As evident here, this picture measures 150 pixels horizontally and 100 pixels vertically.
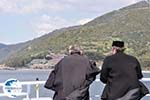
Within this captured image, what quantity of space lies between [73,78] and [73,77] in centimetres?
1

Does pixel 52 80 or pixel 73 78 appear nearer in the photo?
pixel 73 78

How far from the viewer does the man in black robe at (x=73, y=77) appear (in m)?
7.24

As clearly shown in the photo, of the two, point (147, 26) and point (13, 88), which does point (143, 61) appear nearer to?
point (147, 26)

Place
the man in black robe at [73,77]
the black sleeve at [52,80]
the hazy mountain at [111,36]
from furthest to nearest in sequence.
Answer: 1. the hazy mountain at [111,36]
2. the black sleeve at [52,80]
3. the man in black robe at [73,77]

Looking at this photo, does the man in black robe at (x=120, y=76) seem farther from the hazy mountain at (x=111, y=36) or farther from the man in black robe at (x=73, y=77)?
the hazy mountain at (x=111, y=36)

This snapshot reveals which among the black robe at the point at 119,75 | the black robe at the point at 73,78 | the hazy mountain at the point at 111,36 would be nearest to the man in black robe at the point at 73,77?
the black robe at the point at 73,78

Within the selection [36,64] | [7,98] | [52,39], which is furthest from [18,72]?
[7,98]

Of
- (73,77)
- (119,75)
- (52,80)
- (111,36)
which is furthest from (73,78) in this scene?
(111,36)

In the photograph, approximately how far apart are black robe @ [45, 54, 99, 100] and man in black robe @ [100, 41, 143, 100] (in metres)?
0.20

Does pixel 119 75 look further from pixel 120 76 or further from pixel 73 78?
pixel 73 78

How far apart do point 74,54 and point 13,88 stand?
385 centimetres

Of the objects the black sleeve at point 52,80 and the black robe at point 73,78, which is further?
the black sleeve at point 52,80

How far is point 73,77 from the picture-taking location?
726 cm

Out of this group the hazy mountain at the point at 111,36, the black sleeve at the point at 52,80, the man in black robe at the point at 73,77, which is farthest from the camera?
the hazy mountain at the point at 111,36
